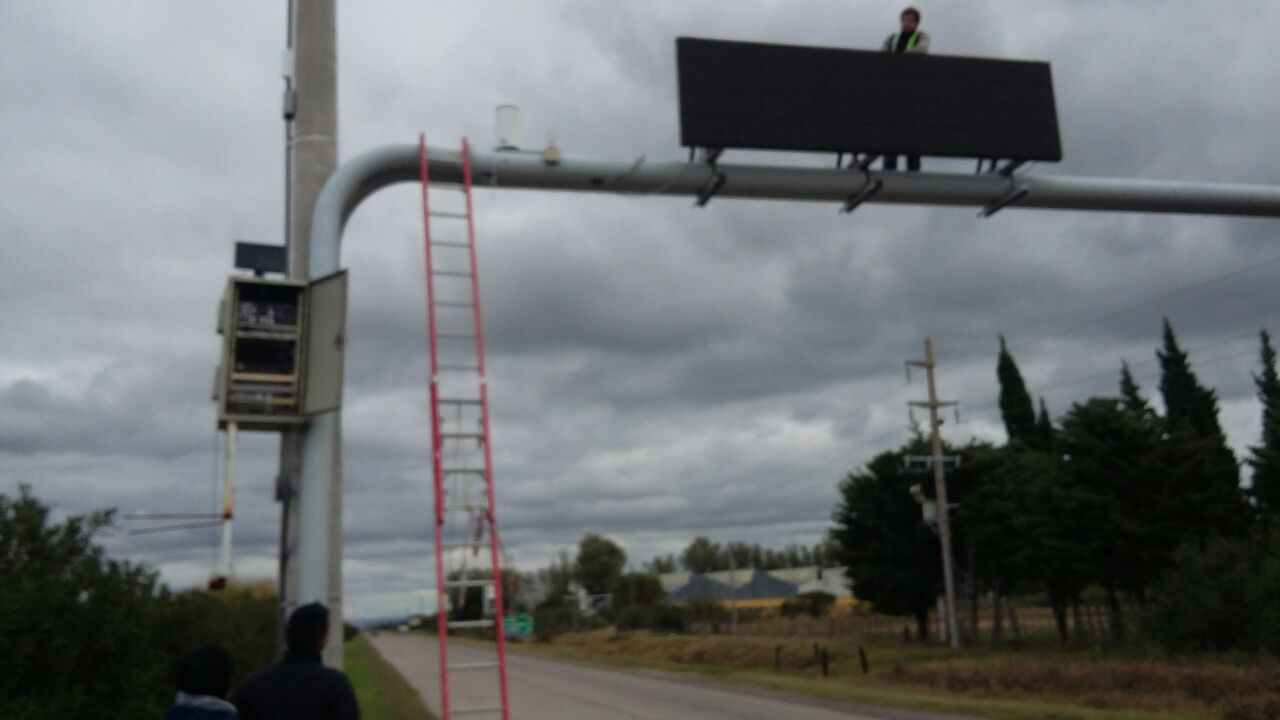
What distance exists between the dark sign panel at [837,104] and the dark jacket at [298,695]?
732 cm

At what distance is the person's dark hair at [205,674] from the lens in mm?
4555

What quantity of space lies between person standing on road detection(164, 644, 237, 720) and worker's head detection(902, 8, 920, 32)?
9.65 m

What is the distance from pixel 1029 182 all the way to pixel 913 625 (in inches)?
2163

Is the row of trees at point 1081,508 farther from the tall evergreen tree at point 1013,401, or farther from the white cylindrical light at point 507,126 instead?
the white cylindrical light at point 507,126

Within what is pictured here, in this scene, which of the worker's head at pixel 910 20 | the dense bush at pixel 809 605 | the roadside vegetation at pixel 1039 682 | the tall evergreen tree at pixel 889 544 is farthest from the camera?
the dense bush at pixel 809 605

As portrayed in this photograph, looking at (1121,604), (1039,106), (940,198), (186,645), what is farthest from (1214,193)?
(1121,604)

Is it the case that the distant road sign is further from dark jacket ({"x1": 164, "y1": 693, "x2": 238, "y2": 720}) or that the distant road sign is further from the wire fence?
the wire fence

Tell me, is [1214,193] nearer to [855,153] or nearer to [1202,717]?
[855,153]

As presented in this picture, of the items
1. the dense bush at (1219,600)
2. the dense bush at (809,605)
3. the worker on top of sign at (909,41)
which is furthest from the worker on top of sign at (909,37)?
the dense bush at (809,605)

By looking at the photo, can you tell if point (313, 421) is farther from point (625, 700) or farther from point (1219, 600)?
point (1219, 600)

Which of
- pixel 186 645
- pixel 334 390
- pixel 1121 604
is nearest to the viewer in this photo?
pixel 334 390

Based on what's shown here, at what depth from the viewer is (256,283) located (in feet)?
27.9

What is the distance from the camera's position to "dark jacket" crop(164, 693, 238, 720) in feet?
14.8

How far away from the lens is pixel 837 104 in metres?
11.2
